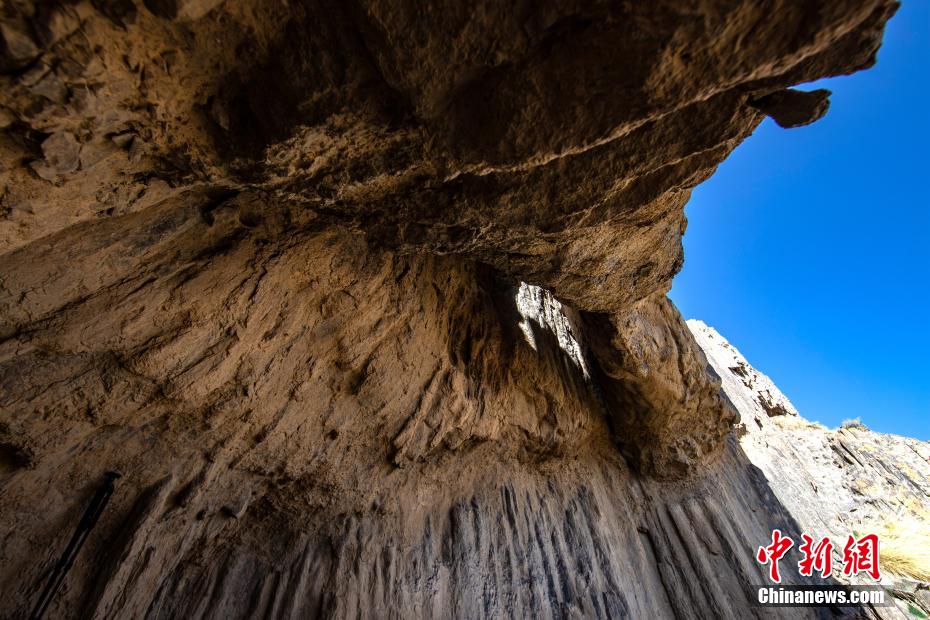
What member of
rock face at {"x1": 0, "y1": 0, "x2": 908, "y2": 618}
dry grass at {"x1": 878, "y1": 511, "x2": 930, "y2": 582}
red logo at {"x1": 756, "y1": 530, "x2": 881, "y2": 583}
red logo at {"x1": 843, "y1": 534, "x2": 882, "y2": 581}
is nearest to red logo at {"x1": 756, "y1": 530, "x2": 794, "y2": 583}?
red logo at {"x1": 756, "y1": 530, "x2": 881, "y2": 583}

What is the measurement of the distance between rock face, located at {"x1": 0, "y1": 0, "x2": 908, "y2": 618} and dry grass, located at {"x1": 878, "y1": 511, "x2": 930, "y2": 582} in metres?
6.35

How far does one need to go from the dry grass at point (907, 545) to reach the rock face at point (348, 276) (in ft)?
20.8

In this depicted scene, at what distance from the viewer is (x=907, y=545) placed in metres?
10.4

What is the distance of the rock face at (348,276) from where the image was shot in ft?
6.77

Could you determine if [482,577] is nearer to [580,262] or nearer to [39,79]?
[580,262]

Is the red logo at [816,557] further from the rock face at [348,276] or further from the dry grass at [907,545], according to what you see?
the dry grass at [907,545]

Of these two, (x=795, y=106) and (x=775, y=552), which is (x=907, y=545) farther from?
(x=795, y=106)

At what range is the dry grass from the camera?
9781 mm

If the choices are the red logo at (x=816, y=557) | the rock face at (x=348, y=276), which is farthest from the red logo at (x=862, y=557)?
the rock face at (x=348, y=276)

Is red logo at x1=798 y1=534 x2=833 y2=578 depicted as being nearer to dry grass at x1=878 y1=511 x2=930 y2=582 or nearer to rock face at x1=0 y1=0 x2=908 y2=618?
rock face at x1=0 y1=0 x2=908 y2=618

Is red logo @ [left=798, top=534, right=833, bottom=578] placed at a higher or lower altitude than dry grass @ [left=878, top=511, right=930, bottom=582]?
lower
